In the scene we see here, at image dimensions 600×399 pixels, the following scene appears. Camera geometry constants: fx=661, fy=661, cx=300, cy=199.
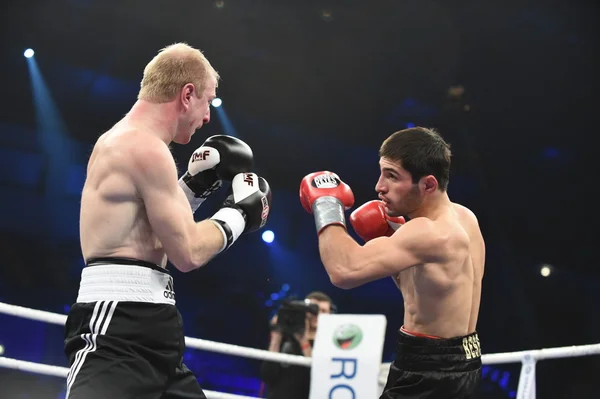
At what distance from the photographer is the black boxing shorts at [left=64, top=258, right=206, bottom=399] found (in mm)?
1487

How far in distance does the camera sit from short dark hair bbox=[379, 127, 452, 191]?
1647mm

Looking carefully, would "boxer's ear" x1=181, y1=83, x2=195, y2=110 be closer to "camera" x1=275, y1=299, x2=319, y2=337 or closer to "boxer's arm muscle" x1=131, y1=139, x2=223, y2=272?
"boxer's arm muscle" x1=131, y1=139, x2=223, y2=272

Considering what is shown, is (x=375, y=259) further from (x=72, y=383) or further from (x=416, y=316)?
(x=72, y=383)

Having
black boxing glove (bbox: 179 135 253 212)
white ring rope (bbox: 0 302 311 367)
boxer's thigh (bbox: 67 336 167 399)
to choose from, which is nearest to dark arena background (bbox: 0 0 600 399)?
white ring rope (bbox: 0 302 311 367)

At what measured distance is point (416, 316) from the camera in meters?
1.84

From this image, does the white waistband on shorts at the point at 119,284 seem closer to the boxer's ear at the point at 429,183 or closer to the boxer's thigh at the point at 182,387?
the boxer's thigh at the point at 182,387

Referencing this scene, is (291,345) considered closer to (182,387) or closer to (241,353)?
(241,353)

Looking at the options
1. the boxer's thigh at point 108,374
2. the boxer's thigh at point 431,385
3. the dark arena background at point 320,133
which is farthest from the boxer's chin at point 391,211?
the dark arena background at point 320,133

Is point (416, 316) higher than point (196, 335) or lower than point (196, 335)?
lower

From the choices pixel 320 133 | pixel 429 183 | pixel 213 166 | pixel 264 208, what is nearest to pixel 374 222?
pixel 429 183

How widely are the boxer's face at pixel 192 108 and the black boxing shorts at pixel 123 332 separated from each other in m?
0.39

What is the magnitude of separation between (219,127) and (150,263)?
19.9 feet

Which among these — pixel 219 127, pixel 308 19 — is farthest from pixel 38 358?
pixel 308 19

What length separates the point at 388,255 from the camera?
1.78 meters
